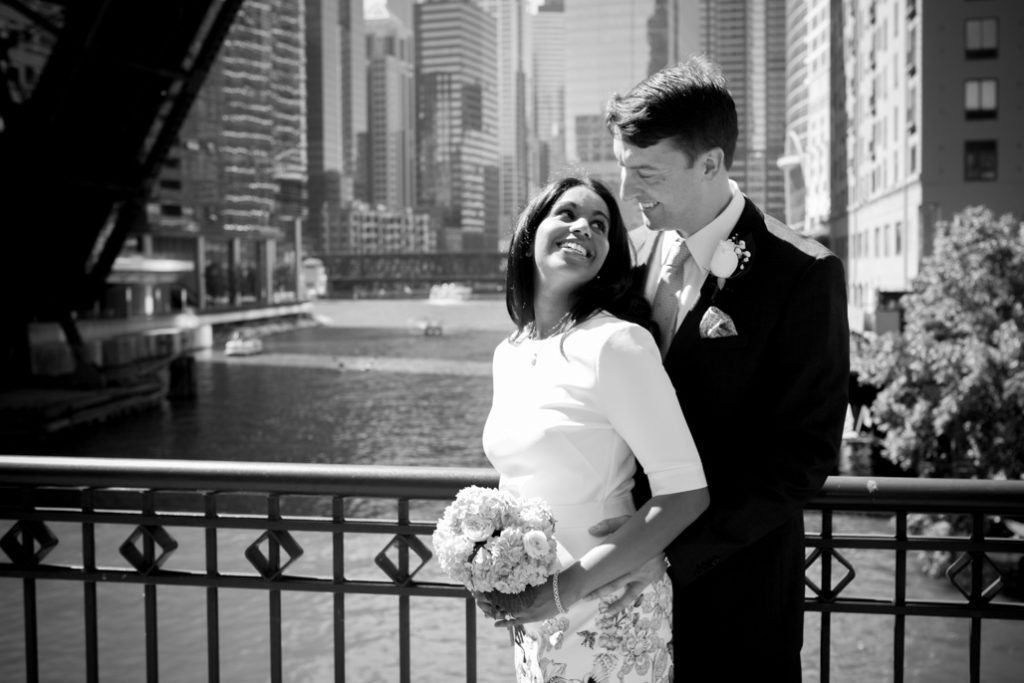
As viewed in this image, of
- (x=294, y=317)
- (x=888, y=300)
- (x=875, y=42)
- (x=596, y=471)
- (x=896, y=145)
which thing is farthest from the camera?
(x=294, y=317)

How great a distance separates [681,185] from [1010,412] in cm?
1888

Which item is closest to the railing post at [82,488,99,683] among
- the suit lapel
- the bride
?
the bride

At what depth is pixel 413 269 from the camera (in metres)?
135

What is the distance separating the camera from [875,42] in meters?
48.8

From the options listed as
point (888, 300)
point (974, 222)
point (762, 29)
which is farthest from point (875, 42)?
point (762, 29)

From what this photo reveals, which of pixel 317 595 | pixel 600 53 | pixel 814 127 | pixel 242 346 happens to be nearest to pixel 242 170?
pixel 242 346

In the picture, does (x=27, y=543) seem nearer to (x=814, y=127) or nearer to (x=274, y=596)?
(x=274, y=596)

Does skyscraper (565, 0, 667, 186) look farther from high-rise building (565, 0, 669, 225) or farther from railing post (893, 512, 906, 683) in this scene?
railing post (893, 512, 906, 683)

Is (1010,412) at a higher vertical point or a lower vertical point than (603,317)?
lower

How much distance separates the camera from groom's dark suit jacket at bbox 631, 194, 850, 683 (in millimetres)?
2143

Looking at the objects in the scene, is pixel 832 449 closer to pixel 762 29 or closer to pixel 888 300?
pixel 888 300

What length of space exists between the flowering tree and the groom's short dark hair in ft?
59.1

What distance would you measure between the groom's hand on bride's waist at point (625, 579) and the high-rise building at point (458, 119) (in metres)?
166

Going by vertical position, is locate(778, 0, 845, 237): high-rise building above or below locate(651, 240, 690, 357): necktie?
above
